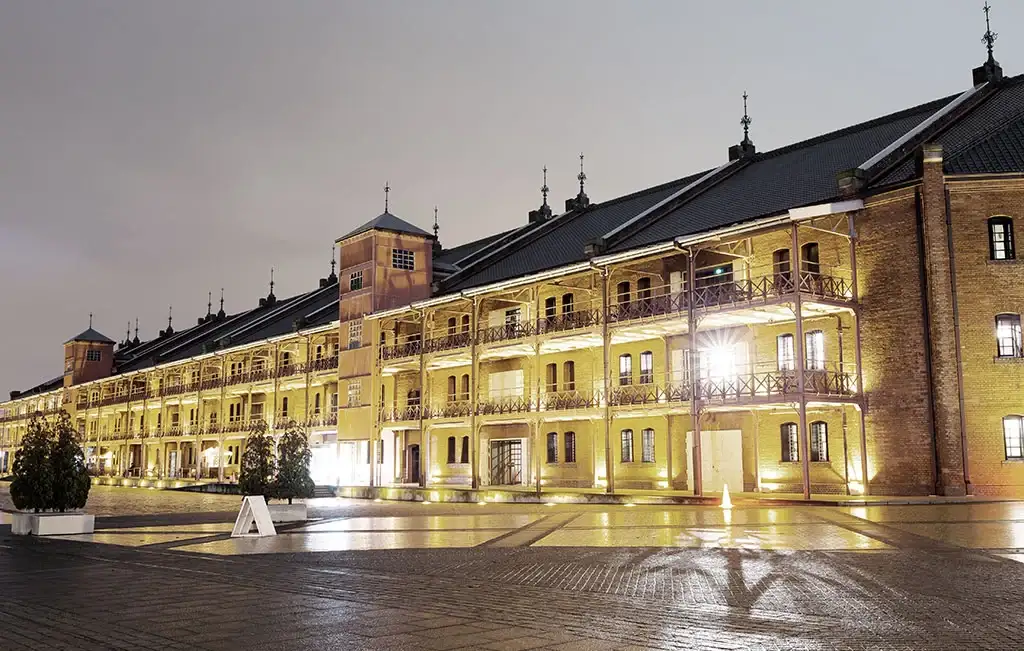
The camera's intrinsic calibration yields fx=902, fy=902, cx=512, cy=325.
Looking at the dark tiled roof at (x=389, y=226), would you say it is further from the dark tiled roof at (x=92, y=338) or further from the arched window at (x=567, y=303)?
the dark tiled roof at (x=92, y=338)

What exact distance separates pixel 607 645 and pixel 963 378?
73.7 ft

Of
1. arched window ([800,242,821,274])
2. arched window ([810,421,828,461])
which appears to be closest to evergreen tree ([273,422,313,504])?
arched window ([810,421,828,461])

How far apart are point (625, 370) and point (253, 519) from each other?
19961 mm

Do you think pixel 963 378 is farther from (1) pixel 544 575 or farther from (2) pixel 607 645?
(2) pixel 607 645

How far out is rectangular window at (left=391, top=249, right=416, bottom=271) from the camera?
4475cm

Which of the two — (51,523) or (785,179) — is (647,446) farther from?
(51,523)

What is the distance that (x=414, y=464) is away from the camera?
45.4 metres

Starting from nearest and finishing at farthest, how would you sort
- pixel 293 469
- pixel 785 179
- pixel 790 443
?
pixel 293 469 → pixel 790 443 → pixel 785 179

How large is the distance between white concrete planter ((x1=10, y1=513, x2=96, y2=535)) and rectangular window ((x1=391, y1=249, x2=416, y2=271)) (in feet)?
89.2

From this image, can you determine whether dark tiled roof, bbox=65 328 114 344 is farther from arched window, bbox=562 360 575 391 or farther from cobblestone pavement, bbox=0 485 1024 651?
cobblestone pavement, bbox=0 485 1024 651

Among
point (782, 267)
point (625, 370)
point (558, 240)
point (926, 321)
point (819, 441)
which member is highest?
point (558, 240)

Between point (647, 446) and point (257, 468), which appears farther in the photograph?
point (647, 446)

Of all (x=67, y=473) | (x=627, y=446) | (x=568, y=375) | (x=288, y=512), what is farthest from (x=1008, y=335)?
(x=67, y=473)

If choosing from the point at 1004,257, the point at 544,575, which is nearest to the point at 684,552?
the point at 544,575
